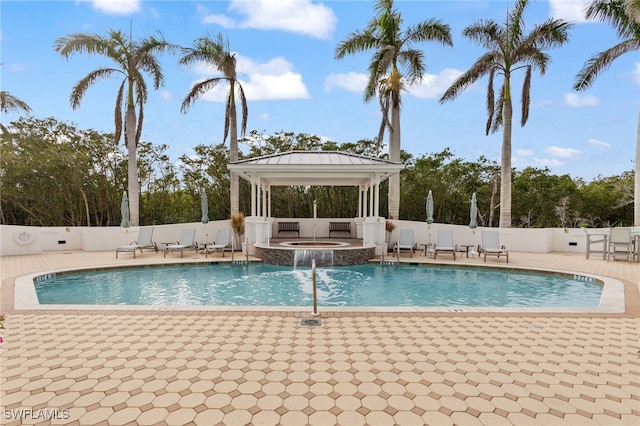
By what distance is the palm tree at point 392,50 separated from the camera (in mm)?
12859

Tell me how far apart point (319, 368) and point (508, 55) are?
582 inches

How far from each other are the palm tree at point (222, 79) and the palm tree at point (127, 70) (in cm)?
126

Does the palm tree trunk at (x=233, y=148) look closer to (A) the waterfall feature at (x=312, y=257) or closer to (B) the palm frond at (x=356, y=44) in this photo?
(A) the waterfall feature at (x=312, y=257)

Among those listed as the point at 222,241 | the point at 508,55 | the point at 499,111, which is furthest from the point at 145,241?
the point at 508,55

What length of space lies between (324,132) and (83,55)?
1188cm

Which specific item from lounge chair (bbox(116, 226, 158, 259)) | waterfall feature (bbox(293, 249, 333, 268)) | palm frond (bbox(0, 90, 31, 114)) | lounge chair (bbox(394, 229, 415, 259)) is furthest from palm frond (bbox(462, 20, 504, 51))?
palm frond (bbox(0, 90, 31, 114))

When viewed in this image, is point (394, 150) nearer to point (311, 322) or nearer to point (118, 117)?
point (311, 322)

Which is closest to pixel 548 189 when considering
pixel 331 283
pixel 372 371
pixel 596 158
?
pixel 596 158

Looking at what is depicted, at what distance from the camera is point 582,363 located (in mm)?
3348

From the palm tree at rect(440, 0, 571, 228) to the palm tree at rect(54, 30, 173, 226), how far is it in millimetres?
12964

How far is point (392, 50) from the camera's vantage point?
12.6 metres

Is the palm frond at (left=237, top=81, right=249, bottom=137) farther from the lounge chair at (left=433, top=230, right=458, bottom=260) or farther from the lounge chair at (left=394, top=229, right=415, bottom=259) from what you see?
the lounge chair at (left=433, top=230, right=458, bottom=260)

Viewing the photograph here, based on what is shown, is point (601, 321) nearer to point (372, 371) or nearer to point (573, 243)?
point (372, 371)

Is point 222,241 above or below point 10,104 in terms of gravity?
below
